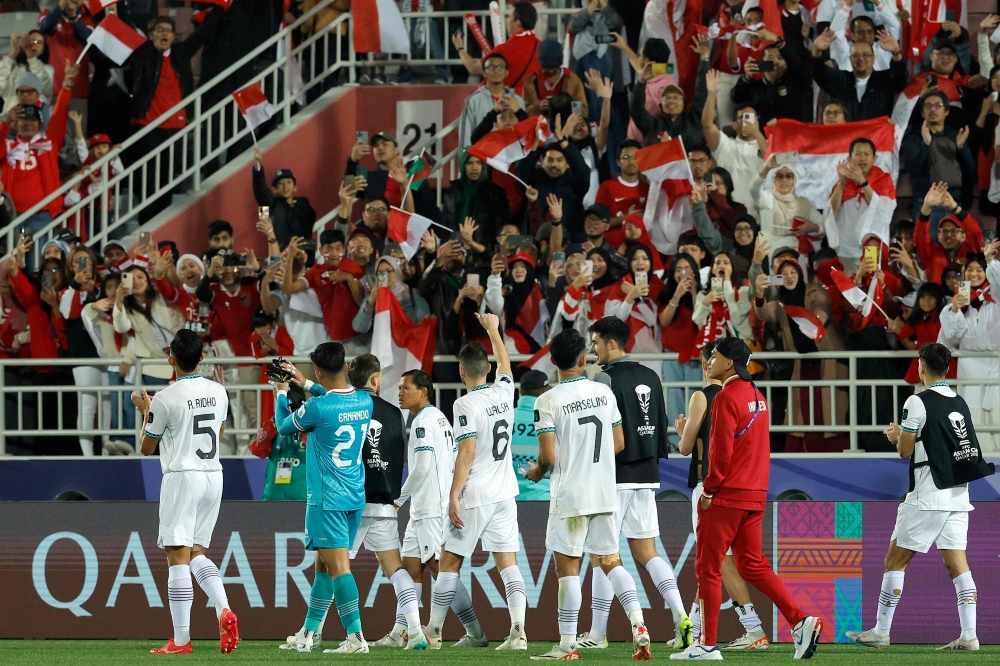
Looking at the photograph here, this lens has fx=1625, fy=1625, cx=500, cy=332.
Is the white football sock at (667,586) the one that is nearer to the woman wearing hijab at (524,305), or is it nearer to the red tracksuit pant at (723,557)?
the red tracksuit pant at (723,557)

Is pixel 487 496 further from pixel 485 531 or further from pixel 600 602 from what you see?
pixel 600 602

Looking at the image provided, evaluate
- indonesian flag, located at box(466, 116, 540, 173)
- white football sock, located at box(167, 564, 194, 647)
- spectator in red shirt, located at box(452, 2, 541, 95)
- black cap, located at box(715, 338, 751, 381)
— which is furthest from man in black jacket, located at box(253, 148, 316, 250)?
black cap, located at box(715, 338, 751, 381)

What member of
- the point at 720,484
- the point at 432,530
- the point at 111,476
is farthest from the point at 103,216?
the point at 720,484

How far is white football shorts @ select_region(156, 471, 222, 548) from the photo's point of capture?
11281 millimetres

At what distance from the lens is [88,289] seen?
1741 cm

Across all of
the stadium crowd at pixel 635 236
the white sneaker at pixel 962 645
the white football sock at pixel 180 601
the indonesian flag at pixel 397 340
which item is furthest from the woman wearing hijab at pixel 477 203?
the white sneaker at pixel 962 645

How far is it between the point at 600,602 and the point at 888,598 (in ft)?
7.27

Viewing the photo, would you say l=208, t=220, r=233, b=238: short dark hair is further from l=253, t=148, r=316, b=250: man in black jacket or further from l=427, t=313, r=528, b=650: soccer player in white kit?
l=427, t=313, r=528, b=650: soccer player in white kit

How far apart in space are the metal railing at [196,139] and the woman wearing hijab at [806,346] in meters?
7.44

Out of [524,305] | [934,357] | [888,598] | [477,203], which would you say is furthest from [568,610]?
[477,203]

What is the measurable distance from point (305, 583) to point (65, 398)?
5.38 meters

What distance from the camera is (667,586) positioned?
1138cm

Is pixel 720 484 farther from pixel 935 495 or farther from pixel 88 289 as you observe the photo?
pixel 88 289

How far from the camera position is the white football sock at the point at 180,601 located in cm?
1128
